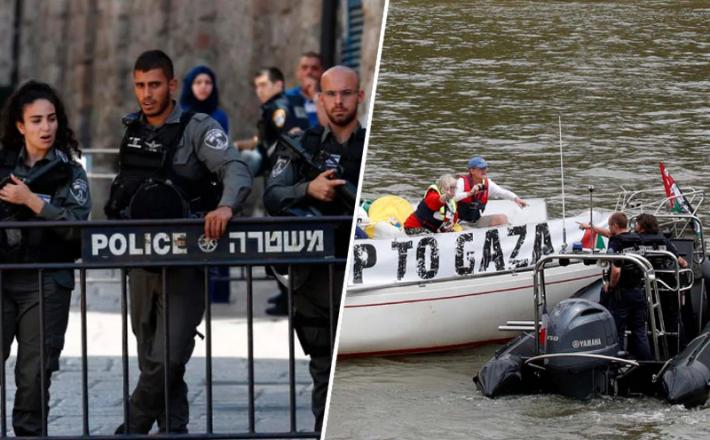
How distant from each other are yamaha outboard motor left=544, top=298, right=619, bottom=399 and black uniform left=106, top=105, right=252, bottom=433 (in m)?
2.40

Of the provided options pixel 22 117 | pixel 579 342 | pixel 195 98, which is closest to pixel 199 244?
pixel 22 117

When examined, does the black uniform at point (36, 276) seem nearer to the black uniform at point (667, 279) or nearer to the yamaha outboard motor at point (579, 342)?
the yamaha outboard motor at point (579, 342)

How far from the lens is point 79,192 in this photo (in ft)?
18.1

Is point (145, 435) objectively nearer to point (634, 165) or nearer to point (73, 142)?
point (73, 142)

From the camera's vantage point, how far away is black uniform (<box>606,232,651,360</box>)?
773cm

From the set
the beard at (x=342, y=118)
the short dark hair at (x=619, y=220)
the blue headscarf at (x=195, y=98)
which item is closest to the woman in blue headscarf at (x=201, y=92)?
the blue headscarf at (x=195, y=98)

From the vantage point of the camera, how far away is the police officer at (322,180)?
5.26 metres

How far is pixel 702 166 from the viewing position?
43.0ft

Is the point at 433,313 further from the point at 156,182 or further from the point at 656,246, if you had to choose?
the point at 156,182

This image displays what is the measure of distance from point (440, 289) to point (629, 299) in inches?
60.5

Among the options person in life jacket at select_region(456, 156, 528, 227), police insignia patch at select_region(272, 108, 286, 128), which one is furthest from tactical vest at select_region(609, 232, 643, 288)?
police insignia patch at select_region(272, 108, 286, 128)

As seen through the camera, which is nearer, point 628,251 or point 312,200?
point 312,200

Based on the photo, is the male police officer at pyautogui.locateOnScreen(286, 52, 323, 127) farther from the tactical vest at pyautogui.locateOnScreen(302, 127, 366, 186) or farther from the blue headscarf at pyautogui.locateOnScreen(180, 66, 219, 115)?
the tactical vest at pyautogui.locateOnScreen(302, 127, 366, 186)

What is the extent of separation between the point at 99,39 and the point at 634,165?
186 inches
